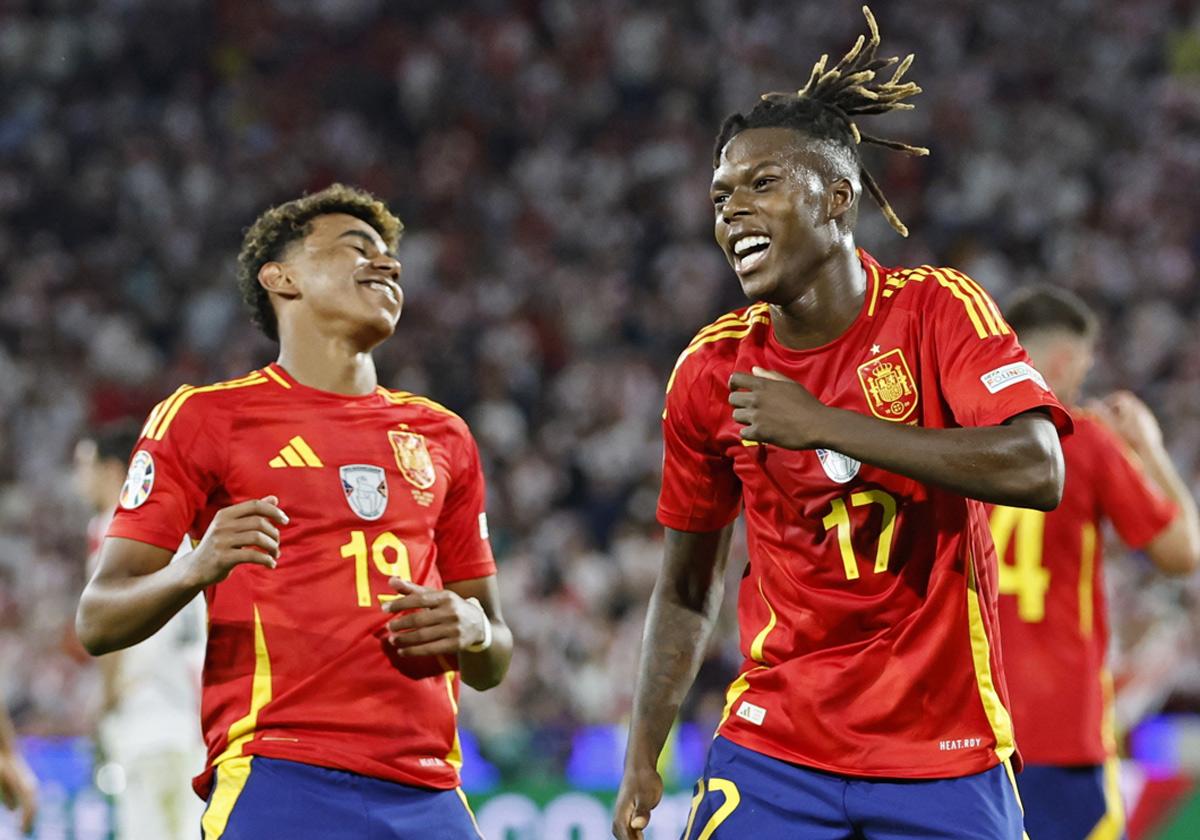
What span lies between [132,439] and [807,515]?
473cm

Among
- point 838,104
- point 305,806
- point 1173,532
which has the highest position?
point 838,104

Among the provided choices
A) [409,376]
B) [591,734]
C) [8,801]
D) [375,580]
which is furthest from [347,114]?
[375,580]

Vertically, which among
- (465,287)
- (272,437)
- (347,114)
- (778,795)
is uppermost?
(347,114)

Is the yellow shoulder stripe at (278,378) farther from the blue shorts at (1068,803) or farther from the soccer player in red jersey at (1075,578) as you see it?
the blue shorts at (1068,803)

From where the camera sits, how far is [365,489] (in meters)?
4.28

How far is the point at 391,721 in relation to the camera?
13.4 feet

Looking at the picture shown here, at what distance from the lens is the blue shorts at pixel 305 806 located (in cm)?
395

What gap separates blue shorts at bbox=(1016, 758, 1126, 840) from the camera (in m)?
5.24

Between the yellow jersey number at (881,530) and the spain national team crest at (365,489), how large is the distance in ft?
4.10

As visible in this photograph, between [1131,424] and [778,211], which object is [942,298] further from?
[1131,424]

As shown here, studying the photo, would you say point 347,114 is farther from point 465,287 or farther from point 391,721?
point 391,721

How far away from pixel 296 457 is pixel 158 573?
1.57ft

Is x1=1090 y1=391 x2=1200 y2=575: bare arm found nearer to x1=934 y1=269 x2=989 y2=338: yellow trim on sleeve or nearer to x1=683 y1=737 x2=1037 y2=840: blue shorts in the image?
x1=934 y1=269 x2=989 y2=338: yellow trim on sleeve

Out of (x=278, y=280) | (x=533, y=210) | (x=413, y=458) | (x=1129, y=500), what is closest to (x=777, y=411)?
(x=413, y=458)
